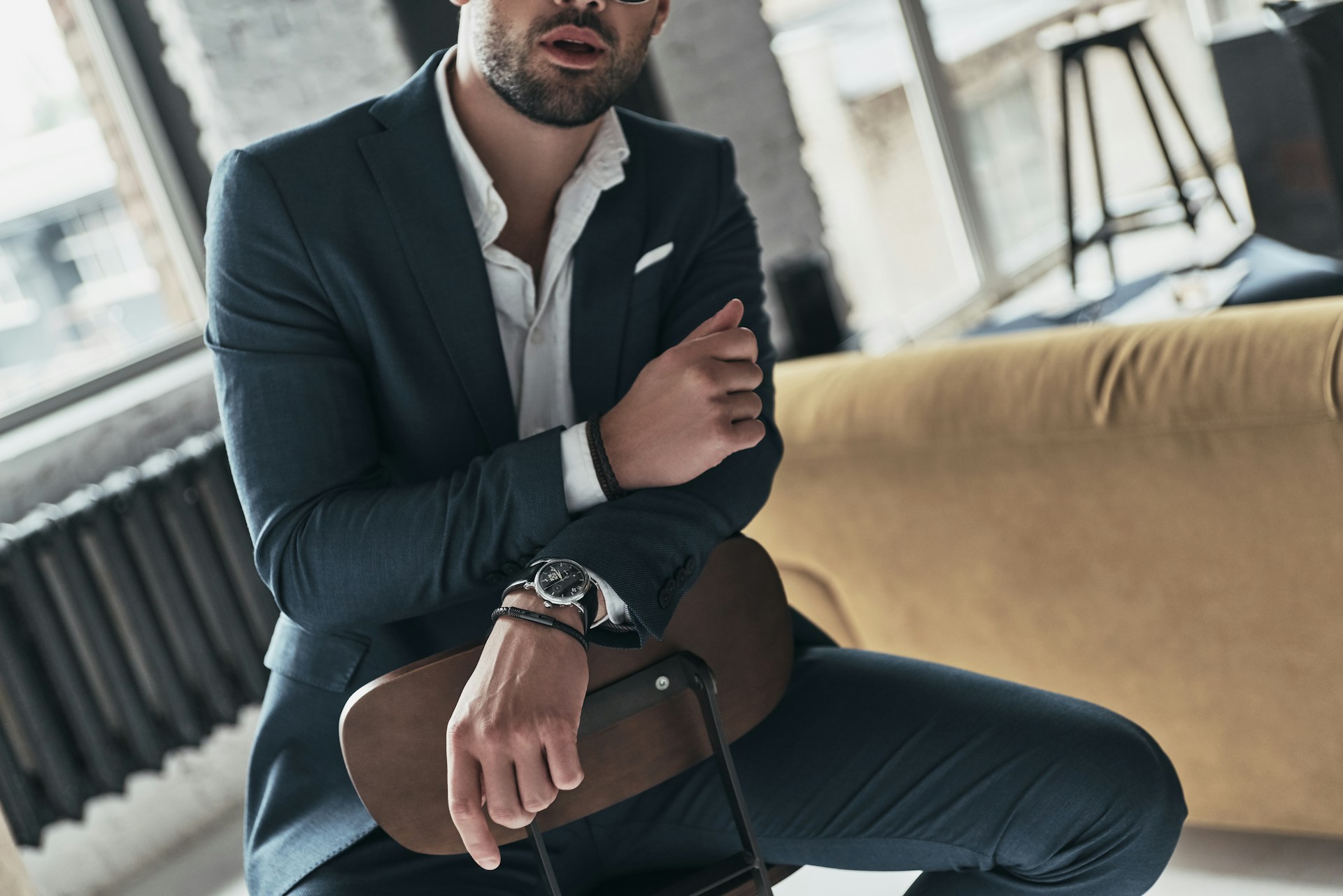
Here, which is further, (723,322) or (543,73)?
(543,73)

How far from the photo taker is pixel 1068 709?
1208 millimetres

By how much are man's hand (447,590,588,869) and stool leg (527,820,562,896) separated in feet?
0.19

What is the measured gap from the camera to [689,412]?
109cm

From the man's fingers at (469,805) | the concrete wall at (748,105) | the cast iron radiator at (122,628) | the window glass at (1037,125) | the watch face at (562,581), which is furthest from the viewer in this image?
the window glass at (1037,125)

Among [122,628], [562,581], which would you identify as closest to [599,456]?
[562,581]

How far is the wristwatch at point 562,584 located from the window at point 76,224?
2.09 meters

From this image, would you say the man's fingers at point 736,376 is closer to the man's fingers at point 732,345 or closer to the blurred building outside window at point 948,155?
the man's fingers at point 732,345

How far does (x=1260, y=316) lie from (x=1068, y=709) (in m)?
0.53

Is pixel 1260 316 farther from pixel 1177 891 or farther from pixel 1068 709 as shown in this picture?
pixel 1177 891

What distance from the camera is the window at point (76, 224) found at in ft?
8.90

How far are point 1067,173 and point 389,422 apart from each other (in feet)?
11.9

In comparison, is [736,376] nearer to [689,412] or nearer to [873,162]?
[689,412]

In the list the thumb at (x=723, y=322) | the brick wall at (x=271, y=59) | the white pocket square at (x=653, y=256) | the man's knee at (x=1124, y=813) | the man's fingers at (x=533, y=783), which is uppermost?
the brick wall at (x=271, y=59)

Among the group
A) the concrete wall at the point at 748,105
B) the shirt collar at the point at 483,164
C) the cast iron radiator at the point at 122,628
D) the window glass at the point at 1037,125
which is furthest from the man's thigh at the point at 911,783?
the window glass at the point at 1037,125
